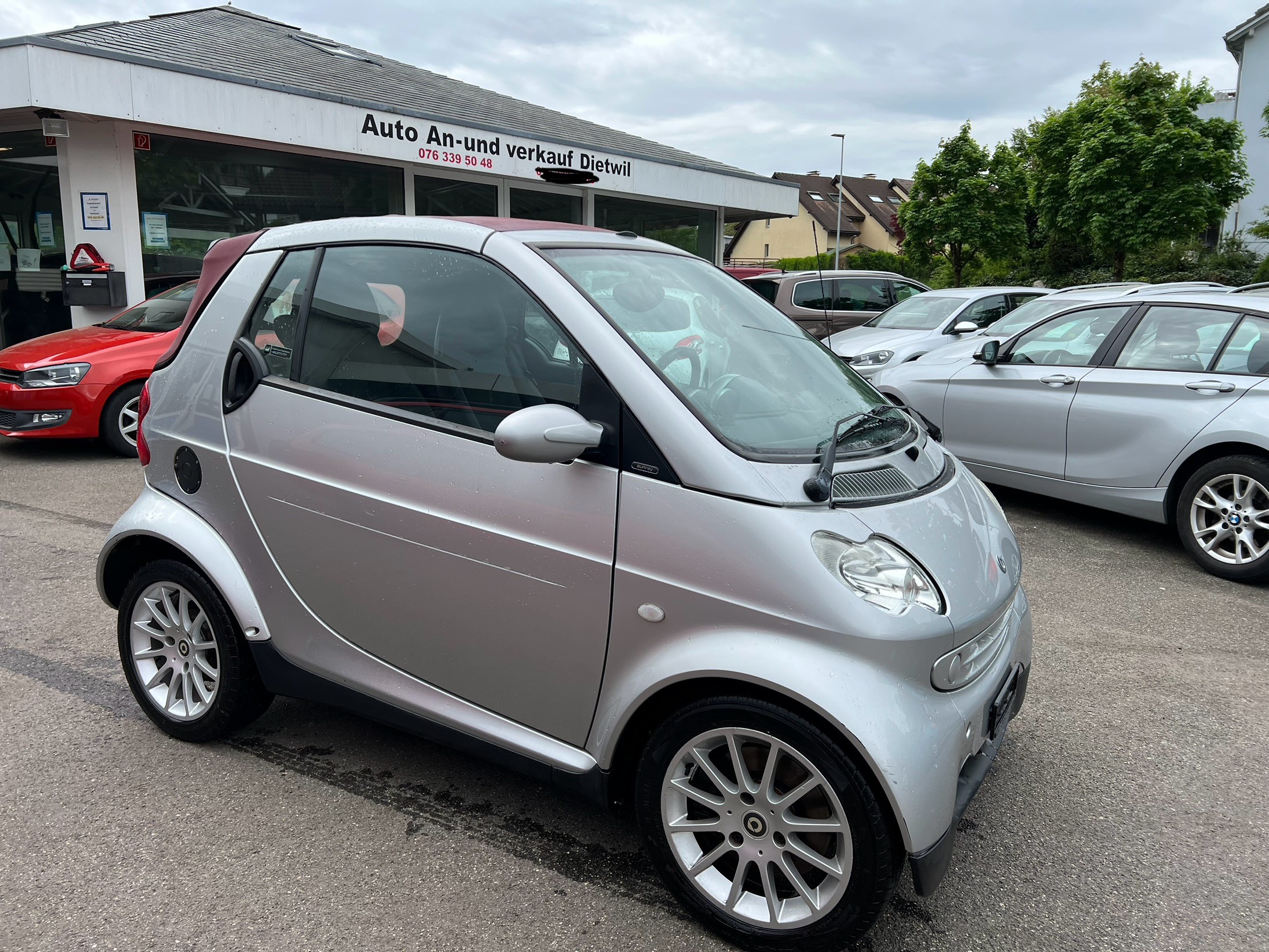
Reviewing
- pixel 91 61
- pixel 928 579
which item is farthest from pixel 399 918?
pixel 91 61

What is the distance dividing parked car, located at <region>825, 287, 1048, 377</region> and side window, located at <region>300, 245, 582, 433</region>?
285 inches

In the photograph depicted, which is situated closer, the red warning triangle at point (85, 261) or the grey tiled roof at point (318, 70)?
the red warning triangle at point (85, 261)

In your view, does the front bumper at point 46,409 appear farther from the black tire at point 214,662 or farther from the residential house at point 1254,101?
the residential house at point 1254,101

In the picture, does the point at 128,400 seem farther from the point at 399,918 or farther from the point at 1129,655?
the point at 1129,655

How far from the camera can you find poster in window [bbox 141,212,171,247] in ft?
38.3

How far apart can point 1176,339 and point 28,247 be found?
13172 millimetres

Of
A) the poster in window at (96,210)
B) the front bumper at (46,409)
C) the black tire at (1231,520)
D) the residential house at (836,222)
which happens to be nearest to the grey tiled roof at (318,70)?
the poster in window at (96,210)

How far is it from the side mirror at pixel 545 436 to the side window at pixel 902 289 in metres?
12.6

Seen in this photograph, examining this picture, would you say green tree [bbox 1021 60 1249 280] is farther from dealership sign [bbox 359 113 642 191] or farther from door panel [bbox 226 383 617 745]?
door panel [bbox 226 383 617 745]

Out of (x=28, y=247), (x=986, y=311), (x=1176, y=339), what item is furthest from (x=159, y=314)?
(x=986, y=311)

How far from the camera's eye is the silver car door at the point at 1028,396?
20.5 feet

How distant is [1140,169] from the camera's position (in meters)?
21.2

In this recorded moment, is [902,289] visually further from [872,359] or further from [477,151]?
[477,151]

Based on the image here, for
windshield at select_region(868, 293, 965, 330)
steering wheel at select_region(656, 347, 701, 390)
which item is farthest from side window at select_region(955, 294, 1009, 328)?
steering wheel at select_region(656, 347, 701, 390)
